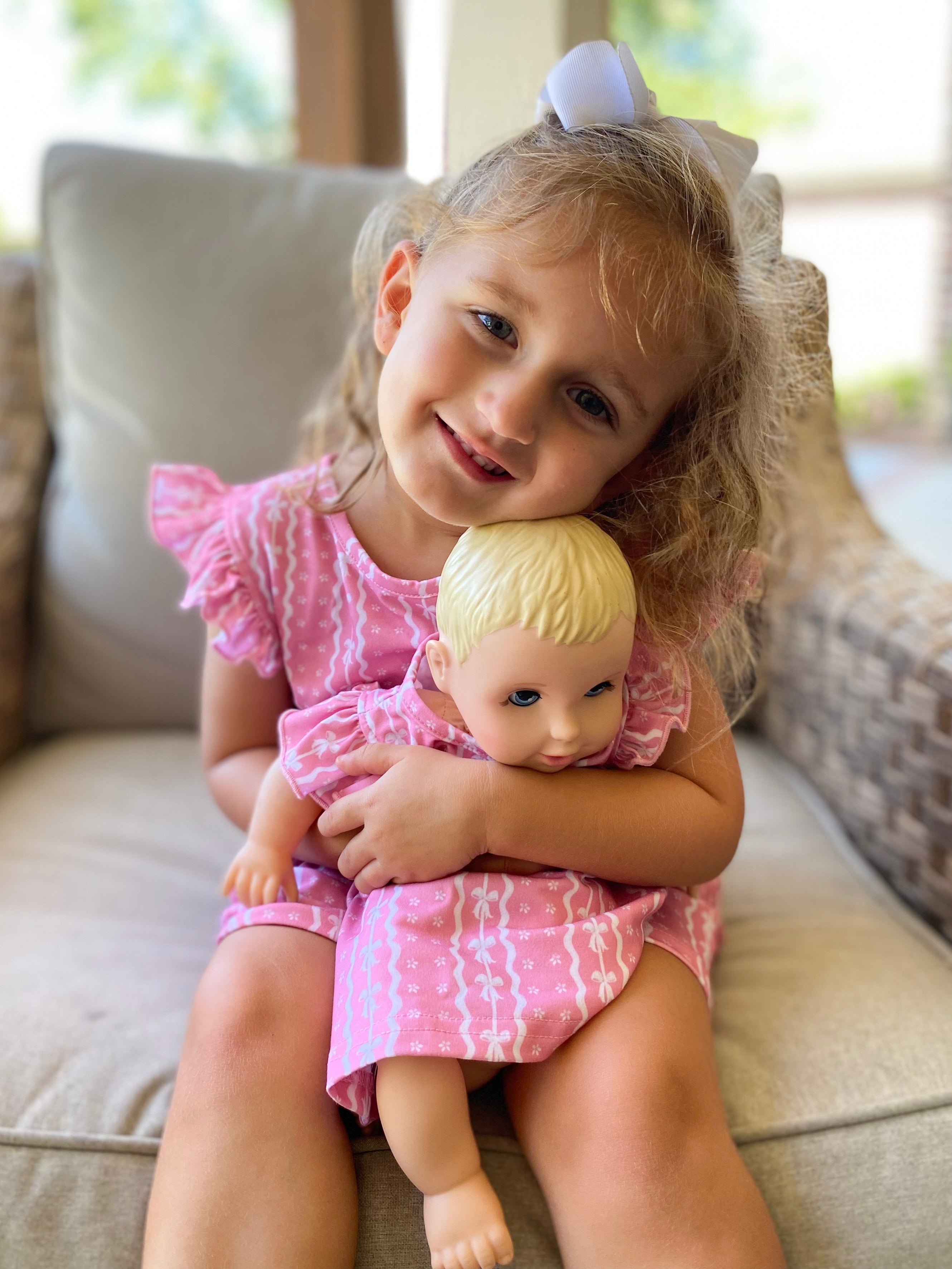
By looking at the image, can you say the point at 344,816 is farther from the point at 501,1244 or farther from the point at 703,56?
the point at 703,56

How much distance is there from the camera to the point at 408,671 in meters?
0.81

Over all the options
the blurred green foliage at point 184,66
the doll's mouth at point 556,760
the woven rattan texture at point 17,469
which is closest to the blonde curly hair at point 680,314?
the doll's mouth at point 556,760

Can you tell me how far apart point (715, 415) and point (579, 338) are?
0.15 m

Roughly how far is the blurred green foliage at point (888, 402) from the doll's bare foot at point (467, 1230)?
17.4 feet

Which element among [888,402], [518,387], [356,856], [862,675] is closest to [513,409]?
[518,387]

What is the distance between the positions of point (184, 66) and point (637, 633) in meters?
3.37

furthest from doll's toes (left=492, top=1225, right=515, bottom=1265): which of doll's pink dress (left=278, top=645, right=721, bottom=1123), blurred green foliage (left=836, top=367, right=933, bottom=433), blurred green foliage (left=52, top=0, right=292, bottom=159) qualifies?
blurred green foliage (left=836, top=367, right=933, bottom=433)

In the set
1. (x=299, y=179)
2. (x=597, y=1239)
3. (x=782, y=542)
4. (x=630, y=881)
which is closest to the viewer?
(x=597, y=1239)

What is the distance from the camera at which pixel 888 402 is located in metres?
5.47

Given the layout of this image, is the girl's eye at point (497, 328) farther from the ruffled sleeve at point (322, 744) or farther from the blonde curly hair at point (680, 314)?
the ruffled sleeve at point (322, 744)

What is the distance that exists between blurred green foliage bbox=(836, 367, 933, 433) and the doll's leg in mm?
5285

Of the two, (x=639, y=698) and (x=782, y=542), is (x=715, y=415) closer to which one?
(x=639, y=698)

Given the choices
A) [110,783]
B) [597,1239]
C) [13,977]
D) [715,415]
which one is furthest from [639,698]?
[110,783]

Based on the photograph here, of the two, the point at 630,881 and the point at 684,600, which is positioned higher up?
the point at 684,600
